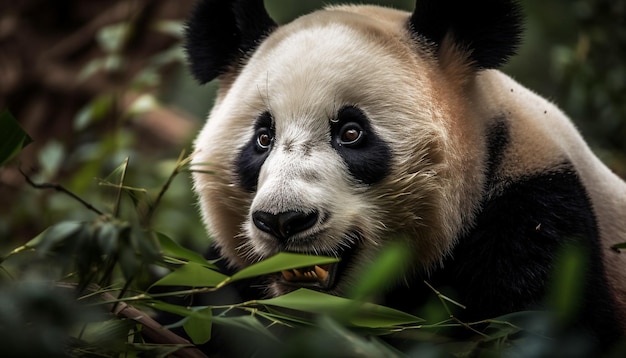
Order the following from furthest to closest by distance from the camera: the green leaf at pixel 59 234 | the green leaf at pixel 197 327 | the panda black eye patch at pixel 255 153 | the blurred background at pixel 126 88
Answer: the blurred background at pixel 126 88, the panda black eye patch at pixel 255 153, the green leaf at pixel 197 327, the green leaf at pixel 59 234

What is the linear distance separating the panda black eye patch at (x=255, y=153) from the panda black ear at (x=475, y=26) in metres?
0.65

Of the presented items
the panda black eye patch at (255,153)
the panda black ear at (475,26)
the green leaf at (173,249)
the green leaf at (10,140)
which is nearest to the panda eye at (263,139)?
the panda black eye patch at (255,153)

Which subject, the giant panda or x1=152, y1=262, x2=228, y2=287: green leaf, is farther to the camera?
the giant panda

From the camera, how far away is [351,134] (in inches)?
100

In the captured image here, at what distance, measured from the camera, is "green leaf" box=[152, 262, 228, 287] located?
1821 millimetres

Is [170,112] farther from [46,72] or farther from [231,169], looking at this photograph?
[231,169]

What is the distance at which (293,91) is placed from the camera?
2.58m

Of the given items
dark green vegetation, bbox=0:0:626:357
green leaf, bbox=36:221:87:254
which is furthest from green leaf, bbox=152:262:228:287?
green leaf, bbox=36:221:87:254

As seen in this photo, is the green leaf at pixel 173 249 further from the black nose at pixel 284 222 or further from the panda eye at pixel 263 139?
the panda eye at pixel 263 139

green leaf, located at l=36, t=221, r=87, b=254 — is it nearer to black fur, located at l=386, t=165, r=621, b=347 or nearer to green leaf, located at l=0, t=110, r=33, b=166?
green leaf, located at l=0, t=110, r=33, b=166

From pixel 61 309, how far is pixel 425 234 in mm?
1432

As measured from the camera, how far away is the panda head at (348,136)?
7.76ft

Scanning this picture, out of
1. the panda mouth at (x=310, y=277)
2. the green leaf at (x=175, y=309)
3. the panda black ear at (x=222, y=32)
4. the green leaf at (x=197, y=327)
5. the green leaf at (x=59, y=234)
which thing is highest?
the panda black ear at (x=222, y=32)

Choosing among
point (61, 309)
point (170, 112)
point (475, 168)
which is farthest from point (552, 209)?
point (170, 112)
